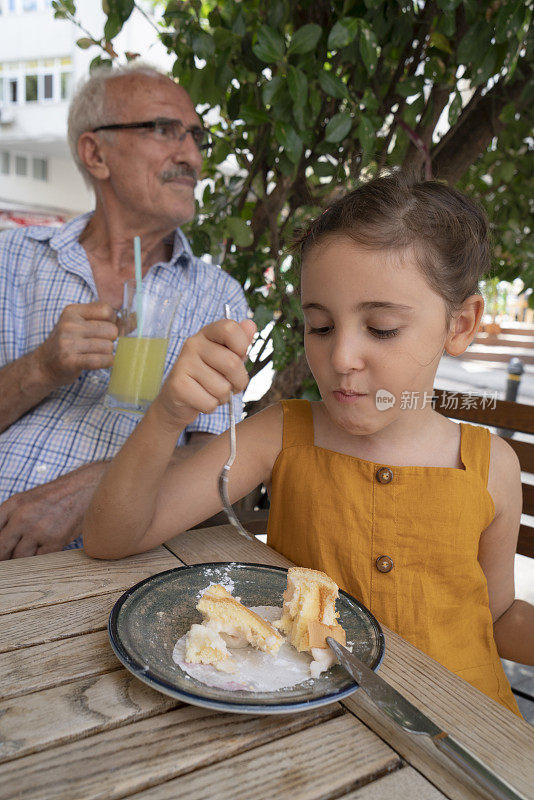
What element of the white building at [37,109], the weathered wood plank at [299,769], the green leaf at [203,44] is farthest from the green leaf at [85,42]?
the white building at [37,109]

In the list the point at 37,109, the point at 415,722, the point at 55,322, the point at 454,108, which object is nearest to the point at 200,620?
the point at 415,722

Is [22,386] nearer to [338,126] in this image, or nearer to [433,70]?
[338,126]

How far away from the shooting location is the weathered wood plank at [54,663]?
26.7 inches

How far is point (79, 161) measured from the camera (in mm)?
2225

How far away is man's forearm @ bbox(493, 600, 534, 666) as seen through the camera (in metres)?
1.21

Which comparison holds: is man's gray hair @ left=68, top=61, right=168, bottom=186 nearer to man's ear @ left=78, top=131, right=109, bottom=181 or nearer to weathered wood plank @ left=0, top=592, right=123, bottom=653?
man's ear @ left=78, top=131, right=109, bottom=181

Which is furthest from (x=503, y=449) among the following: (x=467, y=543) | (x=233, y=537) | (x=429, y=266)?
(x=233, y=537)

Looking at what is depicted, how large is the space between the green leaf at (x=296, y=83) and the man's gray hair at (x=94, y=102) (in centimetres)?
60

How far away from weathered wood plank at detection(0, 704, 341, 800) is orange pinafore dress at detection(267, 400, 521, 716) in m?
0.47

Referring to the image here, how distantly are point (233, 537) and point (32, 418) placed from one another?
2.75ft

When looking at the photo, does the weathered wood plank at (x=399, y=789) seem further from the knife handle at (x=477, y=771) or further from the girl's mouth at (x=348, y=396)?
the girl's mouth at (x=348, y=396)

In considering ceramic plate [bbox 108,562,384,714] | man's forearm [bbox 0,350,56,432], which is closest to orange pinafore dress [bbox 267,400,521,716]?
ceramic plate [bbox 108,562,384,714]

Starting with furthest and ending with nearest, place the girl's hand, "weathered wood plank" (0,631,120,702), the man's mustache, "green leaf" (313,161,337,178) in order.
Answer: "green leaf" (313,161,337,178) → the man's mustache → the girl's hand → "weathered wood plank" (0,631,120,702)

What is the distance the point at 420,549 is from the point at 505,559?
206mm
